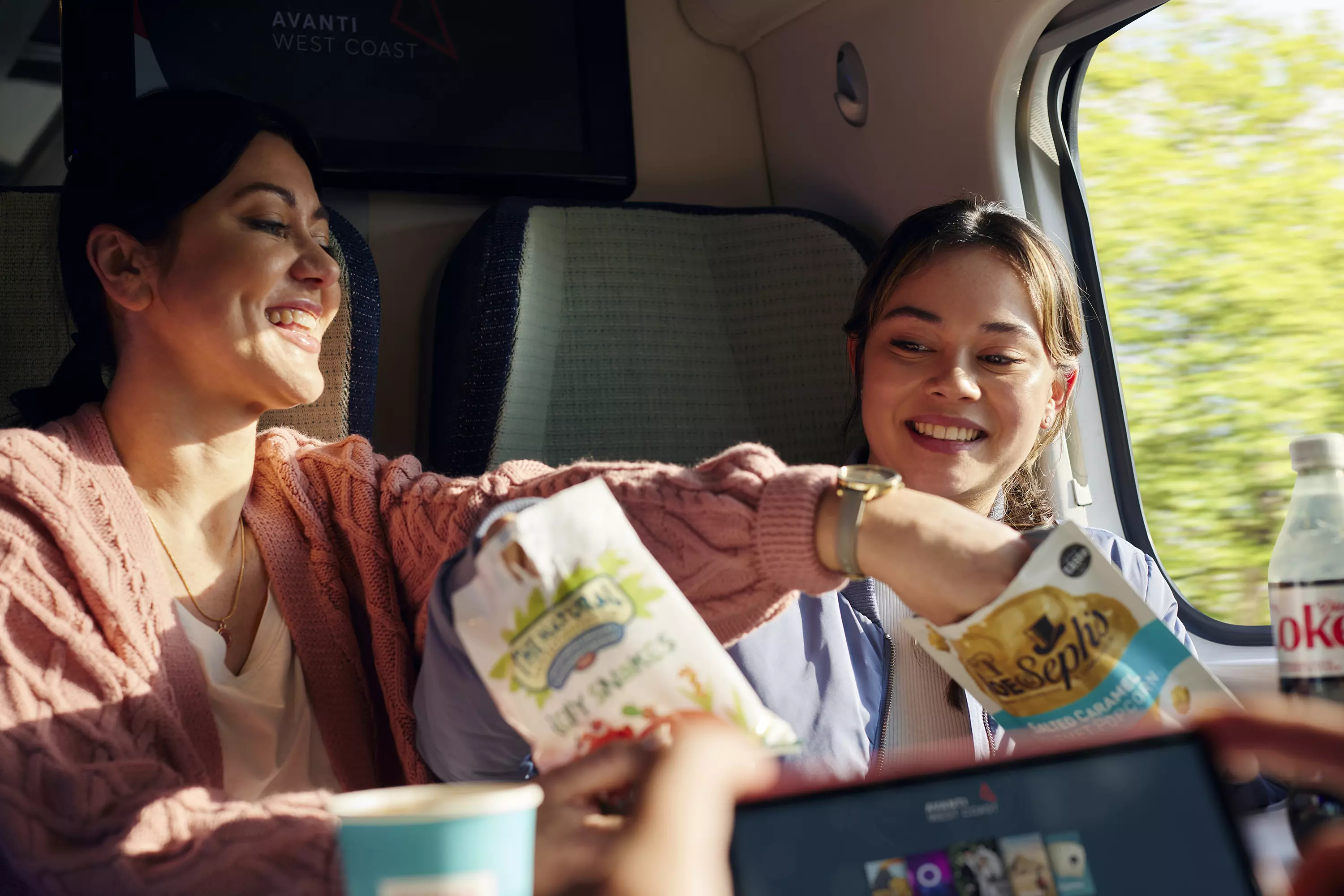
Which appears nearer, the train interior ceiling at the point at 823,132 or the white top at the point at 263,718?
the white top at the point at 263,718

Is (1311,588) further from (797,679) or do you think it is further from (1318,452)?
(797,679)

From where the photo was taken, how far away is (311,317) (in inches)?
64.5

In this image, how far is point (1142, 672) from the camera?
0.83 metres

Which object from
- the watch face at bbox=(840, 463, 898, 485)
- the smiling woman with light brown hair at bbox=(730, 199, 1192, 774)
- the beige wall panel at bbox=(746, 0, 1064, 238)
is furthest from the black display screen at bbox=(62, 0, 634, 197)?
the watch face at bbox=(840, 463, 898, 485)

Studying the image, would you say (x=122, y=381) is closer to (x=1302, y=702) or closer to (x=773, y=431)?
(x=773, y=431)

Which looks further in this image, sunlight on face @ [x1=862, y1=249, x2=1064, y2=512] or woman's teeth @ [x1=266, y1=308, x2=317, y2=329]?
sunlight on face @ [x1=862, y1=249, x2=1064, y2=512]

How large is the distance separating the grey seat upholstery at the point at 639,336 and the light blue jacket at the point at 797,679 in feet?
2.32

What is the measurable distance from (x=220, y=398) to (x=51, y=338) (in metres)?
0.50

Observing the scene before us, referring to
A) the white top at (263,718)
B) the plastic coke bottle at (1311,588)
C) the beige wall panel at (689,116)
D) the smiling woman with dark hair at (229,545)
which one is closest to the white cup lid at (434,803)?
the smiling woman with dark hair at (229,545)

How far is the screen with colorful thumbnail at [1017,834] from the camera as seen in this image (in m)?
0.70

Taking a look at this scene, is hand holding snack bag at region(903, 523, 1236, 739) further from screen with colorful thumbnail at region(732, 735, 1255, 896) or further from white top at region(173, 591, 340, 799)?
white top at region(173, 591, 340, 799)

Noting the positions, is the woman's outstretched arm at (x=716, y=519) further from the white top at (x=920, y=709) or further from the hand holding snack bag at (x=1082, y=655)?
the white top at (x=920, y=709)

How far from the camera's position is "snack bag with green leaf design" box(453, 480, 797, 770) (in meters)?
0.78

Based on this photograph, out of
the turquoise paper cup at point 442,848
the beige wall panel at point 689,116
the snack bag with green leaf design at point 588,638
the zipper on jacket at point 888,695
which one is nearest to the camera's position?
the turquoise paper cup at point 442,848
